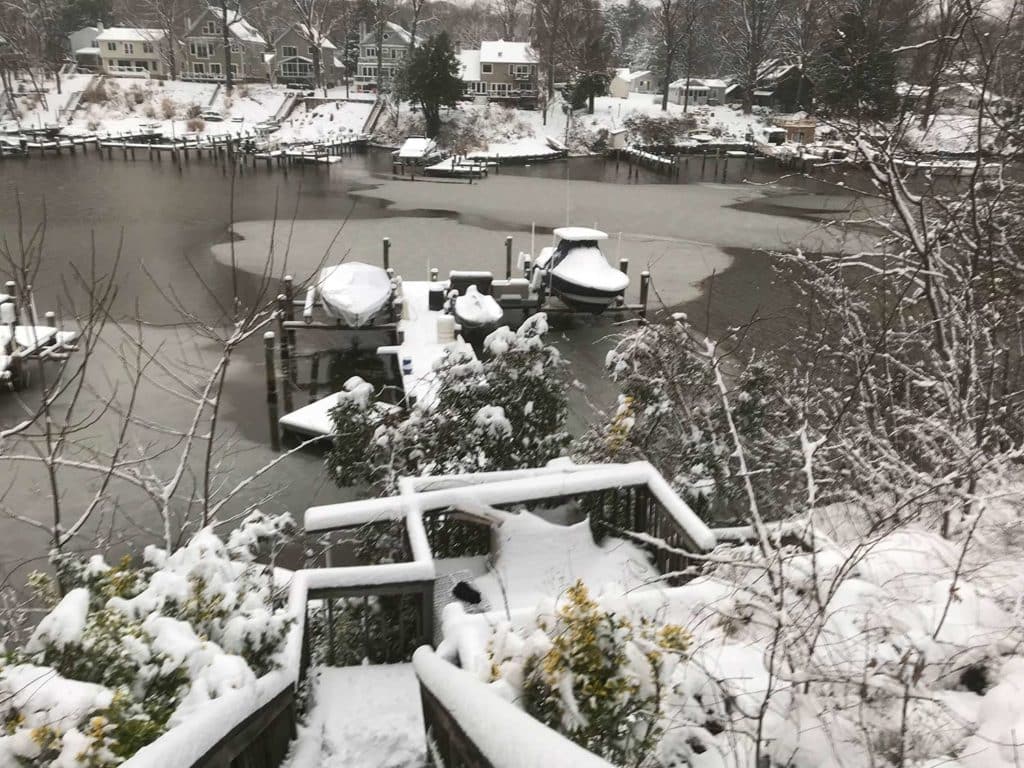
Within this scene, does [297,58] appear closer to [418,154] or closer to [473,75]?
[473,75]

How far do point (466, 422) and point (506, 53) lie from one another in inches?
2273

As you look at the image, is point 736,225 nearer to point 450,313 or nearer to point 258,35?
point 450,313

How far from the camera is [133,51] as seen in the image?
62188 millimetres

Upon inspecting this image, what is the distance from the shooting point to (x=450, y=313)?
16.8m

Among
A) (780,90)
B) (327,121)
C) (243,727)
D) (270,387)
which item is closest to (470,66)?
(327,121)

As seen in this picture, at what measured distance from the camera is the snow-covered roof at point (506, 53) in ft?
195

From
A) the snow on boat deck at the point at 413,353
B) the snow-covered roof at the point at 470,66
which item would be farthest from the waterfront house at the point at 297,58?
the snow on boat deck at the point at 413,353

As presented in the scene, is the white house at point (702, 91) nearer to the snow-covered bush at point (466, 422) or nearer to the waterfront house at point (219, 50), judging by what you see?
the waterfront house at point (219, 50)

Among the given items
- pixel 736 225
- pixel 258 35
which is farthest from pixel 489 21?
pixel 736 225

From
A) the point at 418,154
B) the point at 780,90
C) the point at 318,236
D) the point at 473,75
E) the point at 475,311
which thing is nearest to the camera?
the point at 475,311

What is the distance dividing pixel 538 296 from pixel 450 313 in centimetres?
294

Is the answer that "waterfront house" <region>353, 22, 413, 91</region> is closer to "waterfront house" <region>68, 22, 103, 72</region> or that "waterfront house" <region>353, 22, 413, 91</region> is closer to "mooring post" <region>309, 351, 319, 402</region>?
"waterfront house" <region>68, 22, 103, 72</region>

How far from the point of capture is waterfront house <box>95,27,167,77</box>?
61250mm

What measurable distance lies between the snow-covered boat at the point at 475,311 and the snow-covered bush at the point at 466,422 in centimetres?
780
